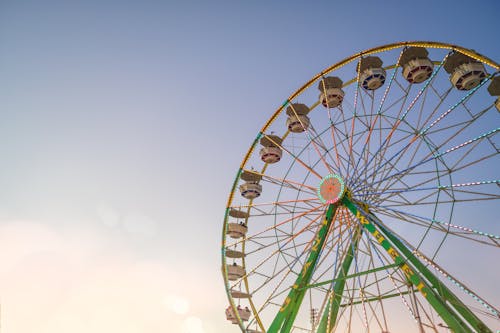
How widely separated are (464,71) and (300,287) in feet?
31.4

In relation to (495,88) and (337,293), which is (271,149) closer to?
(337,293)

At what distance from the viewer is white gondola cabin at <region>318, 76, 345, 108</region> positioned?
15.1m

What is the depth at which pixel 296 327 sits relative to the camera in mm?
12992

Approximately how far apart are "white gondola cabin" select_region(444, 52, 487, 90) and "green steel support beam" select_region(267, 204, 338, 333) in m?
6.19

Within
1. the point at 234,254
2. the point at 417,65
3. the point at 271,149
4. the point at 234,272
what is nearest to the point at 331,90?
the point at 417,65

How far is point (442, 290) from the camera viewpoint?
1011 cm

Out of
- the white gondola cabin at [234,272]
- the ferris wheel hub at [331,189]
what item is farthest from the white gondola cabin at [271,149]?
the white gondola cabin at [234,272]

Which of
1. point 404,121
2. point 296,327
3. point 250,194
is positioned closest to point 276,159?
point 250,194

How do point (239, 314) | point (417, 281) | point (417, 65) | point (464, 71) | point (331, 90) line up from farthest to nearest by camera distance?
1. point (239, 314)
2. point (331, 90)
3. point (417, 65)
4. point (464, 71)
5. point (417, 281)

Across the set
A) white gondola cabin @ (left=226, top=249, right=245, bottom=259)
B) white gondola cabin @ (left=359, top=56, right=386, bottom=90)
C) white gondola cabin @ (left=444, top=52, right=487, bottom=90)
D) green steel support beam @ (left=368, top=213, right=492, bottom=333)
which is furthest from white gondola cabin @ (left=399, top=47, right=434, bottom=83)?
white gondola cabin @ (left=226, top=249, right=245, bottom=259)

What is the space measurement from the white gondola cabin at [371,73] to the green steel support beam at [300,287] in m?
5.15

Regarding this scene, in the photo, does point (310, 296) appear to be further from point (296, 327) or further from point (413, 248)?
point (413, 248)

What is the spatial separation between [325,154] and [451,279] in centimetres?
740

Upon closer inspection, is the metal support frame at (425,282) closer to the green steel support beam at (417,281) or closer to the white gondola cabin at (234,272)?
the green steel support beam at (417,281)
